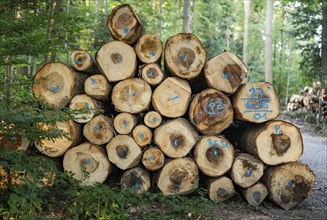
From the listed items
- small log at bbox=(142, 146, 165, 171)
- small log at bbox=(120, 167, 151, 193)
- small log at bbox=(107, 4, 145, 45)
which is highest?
small log at bbox=(107, 4, 145, 45)

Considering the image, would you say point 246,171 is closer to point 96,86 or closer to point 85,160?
point 85,160

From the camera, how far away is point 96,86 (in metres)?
4.66

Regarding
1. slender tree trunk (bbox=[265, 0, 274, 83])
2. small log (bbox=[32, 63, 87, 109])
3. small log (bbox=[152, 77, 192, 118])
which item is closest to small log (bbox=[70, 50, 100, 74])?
small log (bbox=[32, 63, 87, 109])

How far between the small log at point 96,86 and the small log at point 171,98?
0.67m

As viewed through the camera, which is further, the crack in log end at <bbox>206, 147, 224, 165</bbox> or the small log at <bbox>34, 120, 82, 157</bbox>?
the crack in log end at <bbox>206, 147, 224, 165</bbox>

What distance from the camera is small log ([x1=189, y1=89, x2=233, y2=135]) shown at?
15.3 ft

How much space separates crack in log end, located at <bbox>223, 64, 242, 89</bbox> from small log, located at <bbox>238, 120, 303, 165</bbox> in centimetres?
70

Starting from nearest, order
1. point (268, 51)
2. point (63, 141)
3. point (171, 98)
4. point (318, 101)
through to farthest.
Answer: point (63, 141)
point (171, 98)
point (318, 101)
point (268, 51)

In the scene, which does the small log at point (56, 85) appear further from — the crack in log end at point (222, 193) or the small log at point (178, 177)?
the crack in log end at point (222, 193)

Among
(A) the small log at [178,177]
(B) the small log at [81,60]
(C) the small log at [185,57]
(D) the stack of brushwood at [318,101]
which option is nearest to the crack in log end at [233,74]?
(C) the small log at [185,57]

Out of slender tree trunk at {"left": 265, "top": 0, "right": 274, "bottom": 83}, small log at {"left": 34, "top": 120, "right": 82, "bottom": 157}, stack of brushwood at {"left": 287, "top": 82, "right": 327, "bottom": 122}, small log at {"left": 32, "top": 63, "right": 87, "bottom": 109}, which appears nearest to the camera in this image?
small log at {"left": 34, "top": 120, "right": 82, "bottom": 157}

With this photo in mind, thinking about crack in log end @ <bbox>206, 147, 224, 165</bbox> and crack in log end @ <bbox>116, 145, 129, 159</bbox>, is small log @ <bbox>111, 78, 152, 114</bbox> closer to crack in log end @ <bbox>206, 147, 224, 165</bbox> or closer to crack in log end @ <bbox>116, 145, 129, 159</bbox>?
crack in log end @ <bbox>116, 145, 129, 159</bbox>

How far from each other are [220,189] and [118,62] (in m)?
2.18

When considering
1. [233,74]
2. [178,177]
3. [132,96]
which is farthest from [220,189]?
[132,96]
